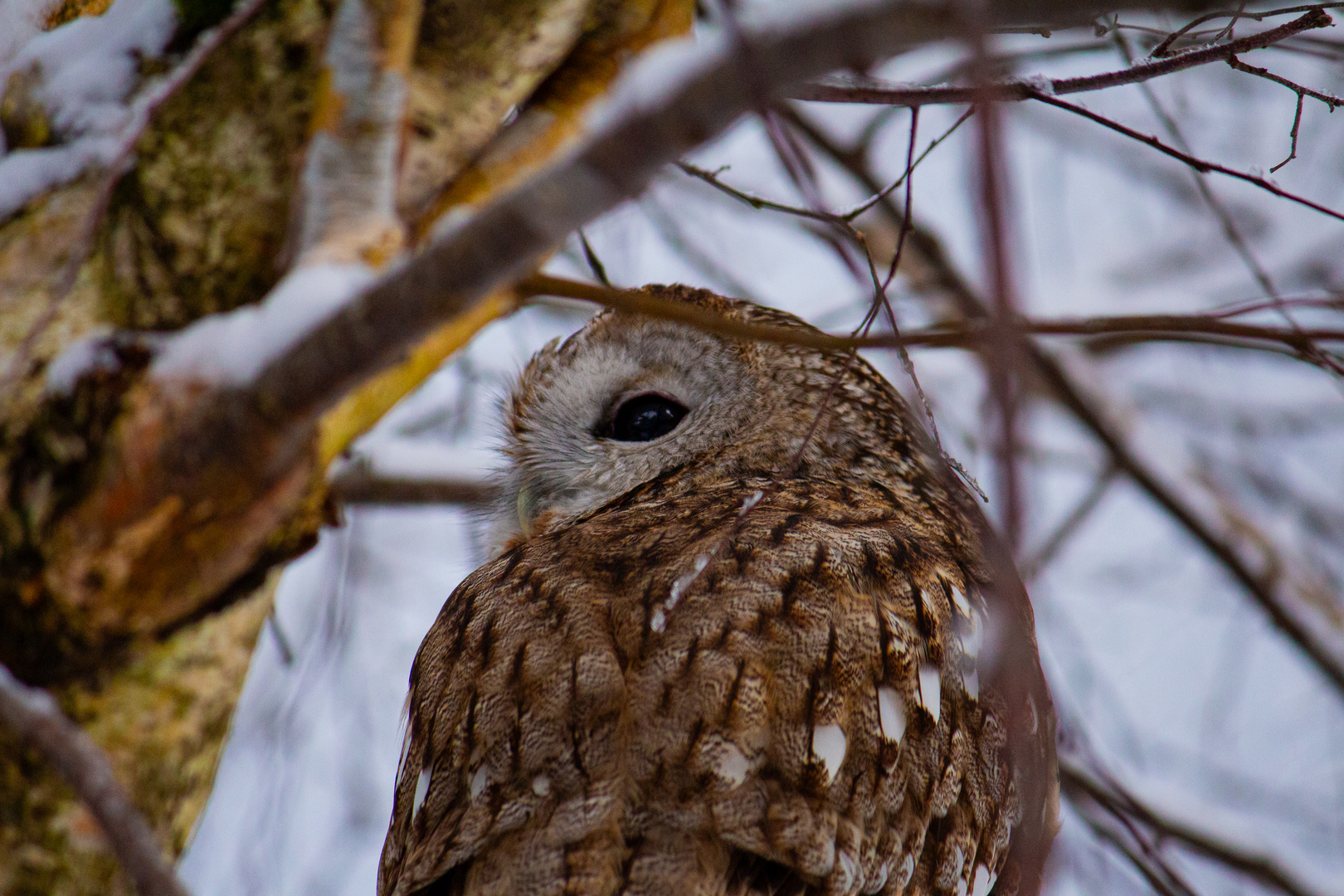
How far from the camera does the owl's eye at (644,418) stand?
8.51 ft

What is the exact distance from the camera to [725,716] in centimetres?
156

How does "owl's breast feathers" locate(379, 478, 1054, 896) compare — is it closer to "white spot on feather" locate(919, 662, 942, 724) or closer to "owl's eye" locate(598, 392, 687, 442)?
"white spot on feather" locate(919, 662, 942, 724)

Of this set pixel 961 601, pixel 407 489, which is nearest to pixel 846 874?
pixel 961 601

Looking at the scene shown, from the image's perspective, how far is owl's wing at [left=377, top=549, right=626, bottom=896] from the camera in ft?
4.89

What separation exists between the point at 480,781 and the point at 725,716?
14.6 inches

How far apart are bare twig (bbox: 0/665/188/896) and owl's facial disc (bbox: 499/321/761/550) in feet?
5.24

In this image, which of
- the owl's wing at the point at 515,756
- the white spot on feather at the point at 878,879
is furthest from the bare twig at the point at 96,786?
the white spot on feather at the point at 878,879

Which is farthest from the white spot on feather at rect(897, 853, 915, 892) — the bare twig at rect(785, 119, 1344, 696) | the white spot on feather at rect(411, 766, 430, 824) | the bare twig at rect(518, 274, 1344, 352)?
the bare twig at rect(785, 119, 1344, 696)

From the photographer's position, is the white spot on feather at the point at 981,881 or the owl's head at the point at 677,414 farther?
the owl's head at the point at 677,414

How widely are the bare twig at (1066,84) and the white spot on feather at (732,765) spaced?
0.88m

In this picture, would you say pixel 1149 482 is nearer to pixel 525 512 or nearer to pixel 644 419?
pixel 644 419

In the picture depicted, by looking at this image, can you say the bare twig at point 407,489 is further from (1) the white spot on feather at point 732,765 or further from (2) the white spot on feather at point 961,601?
(1) the white spot on feather at point 732,765

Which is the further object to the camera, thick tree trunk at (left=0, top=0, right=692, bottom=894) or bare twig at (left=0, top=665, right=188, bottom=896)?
thick tree trunk at (left=0, top=0, right=692, bottom=894)

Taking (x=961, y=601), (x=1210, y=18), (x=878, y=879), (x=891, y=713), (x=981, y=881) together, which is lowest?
(x=878, y=879)
